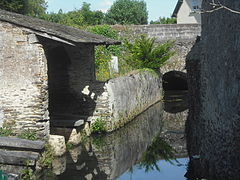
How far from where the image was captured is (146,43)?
60.8 feet

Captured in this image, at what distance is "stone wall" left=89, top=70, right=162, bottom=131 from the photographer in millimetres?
11812

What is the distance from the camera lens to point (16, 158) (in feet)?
24.3

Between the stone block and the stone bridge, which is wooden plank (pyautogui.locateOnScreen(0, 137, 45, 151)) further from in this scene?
the stone bridge

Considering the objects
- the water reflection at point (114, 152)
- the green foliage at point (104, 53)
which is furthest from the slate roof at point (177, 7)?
the water reflection at point (114, 152)

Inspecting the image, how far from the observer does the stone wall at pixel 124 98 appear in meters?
11.8

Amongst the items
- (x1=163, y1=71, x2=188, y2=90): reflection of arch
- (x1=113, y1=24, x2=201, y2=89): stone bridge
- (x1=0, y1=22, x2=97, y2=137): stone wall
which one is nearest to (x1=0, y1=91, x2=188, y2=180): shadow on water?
(x1=0, y1=22, x2=97, y2=137): stone wall

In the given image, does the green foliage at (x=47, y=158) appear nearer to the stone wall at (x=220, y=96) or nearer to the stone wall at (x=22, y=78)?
the stone wall at (x=22, y=78)

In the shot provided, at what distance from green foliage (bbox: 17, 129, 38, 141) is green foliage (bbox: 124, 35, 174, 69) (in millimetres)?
→ 10480

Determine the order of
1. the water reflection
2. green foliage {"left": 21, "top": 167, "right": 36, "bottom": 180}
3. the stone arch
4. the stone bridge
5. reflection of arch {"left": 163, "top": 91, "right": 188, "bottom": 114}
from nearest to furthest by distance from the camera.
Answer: green foliage {"left": 21, "top": 167, "right": 36, "bottom": 180}, the water reflection, the stone arch, reflection of arch {"left": 163, "top": 91, "right": 188, "bottom": 114}, the stone bridge

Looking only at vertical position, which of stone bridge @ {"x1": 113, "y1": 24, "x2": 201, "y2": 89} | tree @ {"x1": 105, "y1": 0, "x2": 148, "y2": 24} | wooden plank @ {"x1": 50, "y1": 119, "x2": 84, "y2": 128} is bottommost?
wooden plank @ {"x1": 50, "y1": 119, "x2": 84, "y2": 128}

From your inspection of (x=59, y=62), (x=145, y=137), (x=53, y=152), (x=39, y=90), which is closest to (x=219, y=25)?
(x=39, y=90)

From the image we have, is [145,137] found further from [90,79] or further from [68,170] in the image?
[68,170]

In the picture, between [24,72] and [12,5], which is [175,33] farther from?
[24,72]

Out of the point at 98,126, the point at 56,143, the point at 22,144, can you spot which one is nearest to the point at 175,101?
the point at 98,126
